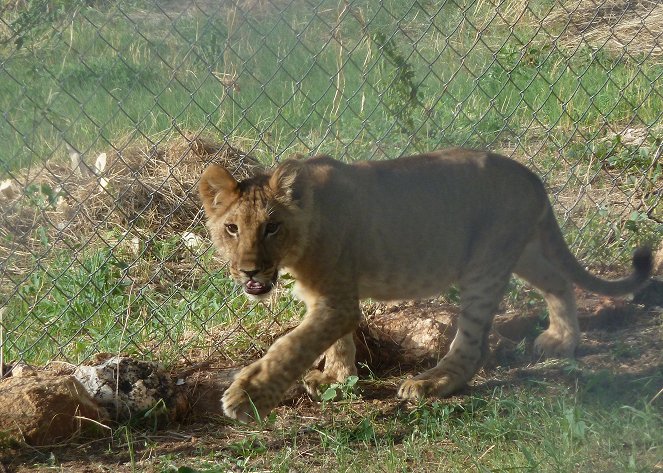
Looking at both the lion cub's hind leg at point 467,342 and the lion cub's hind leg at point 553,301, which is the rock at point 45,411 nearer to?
the lion cub's hind leg at point 467,342

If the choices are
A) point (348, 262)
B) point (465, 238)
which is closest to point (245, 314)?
point (348, 262)

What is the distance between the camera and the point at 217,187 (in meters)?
4.27

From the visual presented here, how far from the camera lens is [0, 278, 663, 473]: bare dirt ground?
12.9ft

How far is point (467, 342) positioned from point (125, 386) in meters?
1.61

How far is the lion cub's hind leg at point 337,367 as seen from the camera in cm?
465

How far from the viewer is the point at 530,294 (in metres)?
5.69

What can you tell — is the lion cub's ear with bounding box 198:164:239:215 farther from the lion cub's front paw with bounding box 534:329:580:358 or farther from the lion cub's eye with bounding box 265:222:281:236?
the lion cub's front paw with bounding box 534:329:580:358

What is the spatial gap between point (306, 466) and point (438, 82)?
3.22 m

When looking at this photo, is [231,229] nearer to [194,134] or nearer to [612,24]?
[194,134]

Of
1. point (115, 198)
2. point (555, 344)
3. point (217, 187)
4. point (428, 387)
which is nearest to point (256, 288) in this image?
point (217, 187)

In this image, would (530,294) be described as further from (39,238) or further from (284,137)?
(39,238)

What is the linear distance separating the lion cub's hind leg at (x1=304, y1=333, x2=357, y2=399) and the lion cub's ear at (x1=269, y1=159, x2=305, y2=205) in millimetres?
768

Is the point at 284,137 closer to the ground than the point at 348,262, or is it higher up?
higher up

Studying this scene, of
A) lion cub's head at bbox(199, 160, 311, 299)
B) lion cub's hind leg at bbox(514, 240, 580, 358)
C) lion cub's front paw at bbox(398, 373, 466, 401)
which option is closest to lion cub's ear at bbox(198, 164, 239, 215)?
lion cub's head at bbox(199, 160, 311, 299)
